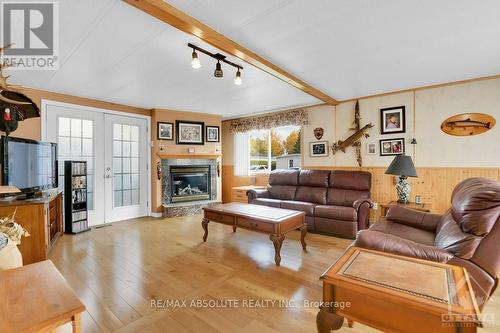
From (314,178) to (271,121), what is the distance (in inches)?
68.9

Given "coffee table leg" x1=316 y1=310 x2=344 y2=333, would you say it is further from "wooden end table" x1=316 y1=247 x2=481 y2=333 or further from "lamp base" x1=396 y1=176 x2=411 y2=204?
"lamp base" x1=396 y1=176 x2=411 y2=204

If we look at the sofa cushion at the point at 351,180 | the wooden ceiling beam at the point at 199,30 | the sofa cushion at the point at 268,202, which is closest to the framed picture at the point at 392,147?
the sofa cushion at the point at 351,180

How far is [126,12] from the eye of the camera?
6.00 feet

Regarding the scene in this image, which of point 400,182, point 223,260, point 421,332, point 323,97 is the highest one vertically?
point 323,97

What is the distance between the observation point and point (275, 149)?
18.9ft

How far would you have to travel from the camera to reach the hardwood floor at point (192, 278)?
1747mm

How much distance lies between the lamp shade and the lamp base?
26 centimetres

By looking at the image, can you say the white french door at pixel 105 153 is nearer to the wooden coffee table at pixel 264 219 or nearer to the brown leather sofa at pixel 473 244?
the wooden coffee table at pixel 264 219

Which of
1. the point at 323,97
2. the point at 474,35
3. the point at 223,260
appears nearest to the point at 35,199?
the point at 223,260

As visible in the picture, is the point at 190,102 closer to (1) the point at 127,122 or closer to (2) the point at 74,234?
(1) the point at 127,122

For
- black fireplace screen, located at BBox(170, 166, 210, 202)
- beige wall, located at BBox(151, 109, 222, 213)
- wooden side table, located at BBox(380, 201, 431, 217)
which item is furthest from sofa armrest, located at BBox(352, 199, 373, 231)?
beige wall, located at BBox(151, 109, 222, 213)

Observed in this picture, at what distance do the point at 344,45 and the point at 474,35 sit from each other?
1.14 m

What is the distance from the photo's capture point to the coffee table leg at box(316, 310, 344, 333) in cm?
115

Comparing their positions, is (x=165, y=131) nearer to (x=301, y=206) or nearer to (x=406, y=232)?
(x=301, y=206)
